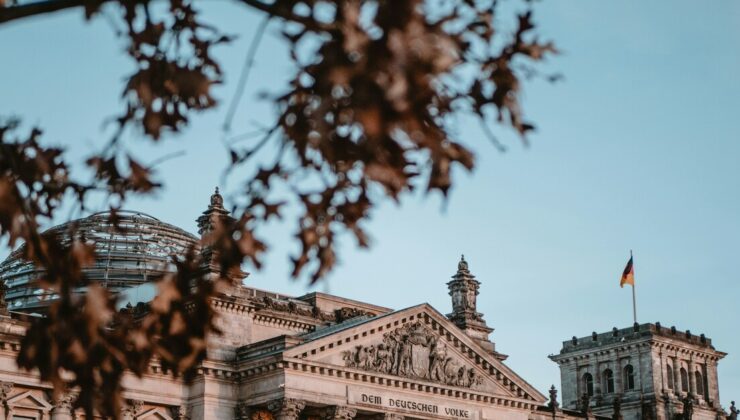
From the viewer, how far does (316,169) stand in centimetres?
1016

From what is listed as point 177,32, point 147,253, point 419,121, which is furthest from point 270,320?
point 419,121

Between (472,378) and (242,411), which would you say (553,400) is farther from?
(242,411)

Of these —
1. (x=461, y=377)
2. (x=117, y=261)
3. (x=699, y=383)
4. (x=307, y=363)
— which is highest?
(x=117, y=261)

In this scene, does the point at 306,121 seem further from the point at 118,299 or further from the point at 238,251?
the point at 118,299

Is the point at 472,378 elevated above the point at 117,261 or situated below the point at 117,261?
below

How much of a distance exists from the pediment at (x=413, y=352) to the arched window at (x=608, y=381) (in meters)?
24.9

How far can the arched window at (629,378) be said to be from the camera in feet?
277

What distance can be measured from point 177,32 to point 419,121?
440cm

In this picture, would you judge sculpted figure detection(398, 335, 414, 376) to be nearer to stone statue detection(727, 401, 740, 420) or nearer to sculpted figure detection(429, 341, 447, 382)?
sculpted figure detection(429, 341, 447, 382)

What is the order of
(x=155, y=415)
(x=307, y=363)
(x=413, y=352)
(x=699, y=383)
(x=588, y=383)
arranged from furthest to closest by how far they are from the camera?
(x=588, y=383) < (x=699, y=383) < (x=413, y=352) < (x=307, y=363) < (x=155, y=415)

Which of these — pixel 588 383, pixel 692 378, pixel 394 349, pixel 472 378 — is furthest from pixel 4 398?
pixel 692 378

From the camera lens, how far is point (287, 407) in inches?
2047

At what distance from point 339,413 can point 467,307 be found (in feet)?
50.6

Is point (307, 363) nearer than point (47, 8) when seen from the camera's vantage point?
No
